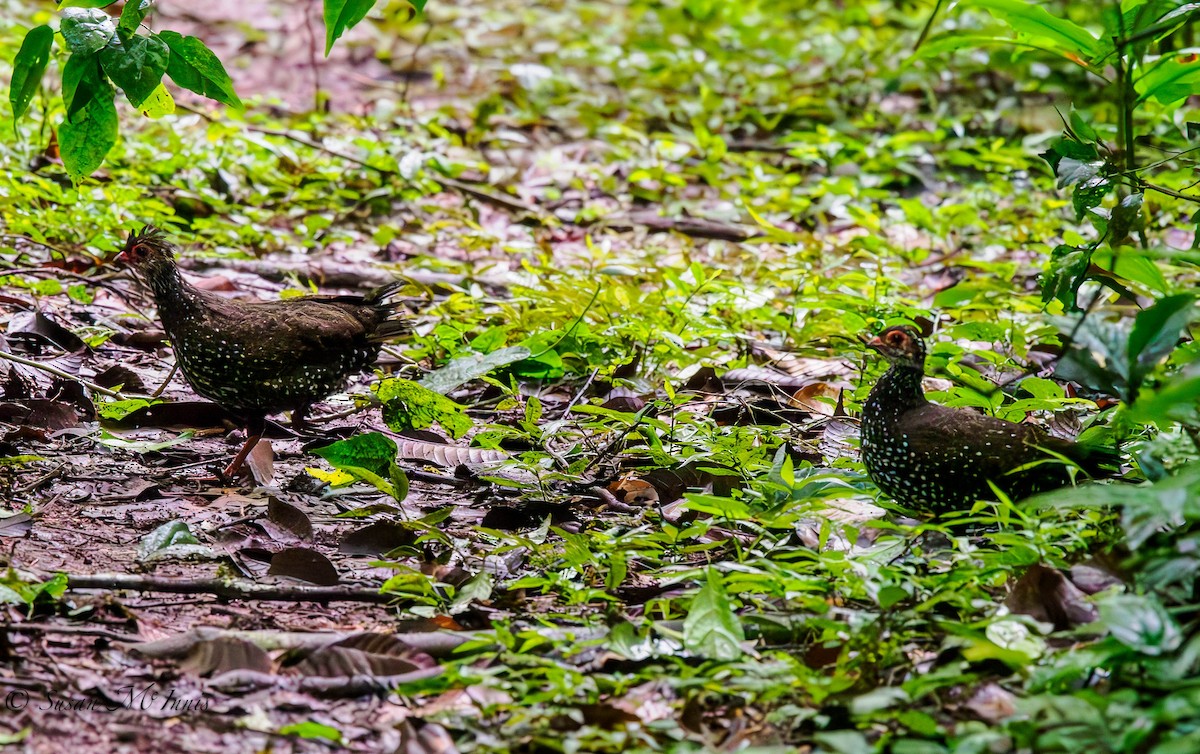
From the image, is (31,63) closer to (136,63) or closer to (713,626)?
(136,63)

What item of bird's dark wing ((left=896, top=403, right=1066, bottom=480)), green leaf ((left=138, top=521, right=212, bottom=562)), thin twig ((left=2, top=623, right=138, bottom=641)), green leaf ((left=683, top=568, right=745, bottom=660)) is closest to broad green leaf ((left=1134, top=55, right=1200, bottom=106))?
bird's dark wing ((left=896, top=403, right=1066, bottom=480))

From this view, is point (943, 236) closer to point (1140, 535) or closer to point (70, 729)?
point (1140, 535)

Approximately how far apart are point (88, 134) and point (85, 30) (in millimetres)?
377

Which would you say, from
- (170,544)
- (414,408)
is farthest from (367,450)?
(170,544)

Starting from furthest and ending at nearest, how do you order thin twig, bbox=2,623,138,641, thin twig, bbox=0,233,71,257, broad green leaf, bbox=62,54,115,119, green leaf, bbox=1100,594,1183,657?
thin twig, bbox=0,233,71,257 → broad green leaf, bbox=62,54,115,119 → thin twig, bbox=2,623,138,641 → green leaf, bbox=1100,594,1183,657

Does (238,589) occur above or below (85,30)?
below

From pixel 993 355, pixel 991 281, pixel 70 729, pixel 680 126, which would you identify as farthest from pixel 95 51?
pixel 680 126

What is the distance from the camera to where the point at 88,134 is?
11.7 ft

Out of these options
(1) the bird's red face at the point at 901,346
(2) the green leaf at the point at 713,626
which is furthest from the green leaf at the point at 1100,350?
(2) the green leaf at the point at 713,626

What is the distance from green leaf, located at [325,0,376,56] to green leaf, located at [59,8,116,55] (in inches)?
26.8

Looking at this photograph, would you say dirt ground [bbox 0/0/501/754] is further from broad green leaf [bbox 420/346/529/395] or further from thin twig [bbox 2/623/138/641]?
broad green leaf [bbox 420/346/529/395]

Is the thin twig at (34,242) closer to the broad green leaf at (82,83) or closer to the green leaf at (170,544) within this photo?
the broad green leaf at (82,83)

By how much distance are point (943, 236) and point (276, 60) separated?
616 centimetres

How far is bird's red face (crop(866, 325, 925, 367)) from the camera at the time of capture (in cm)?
384
